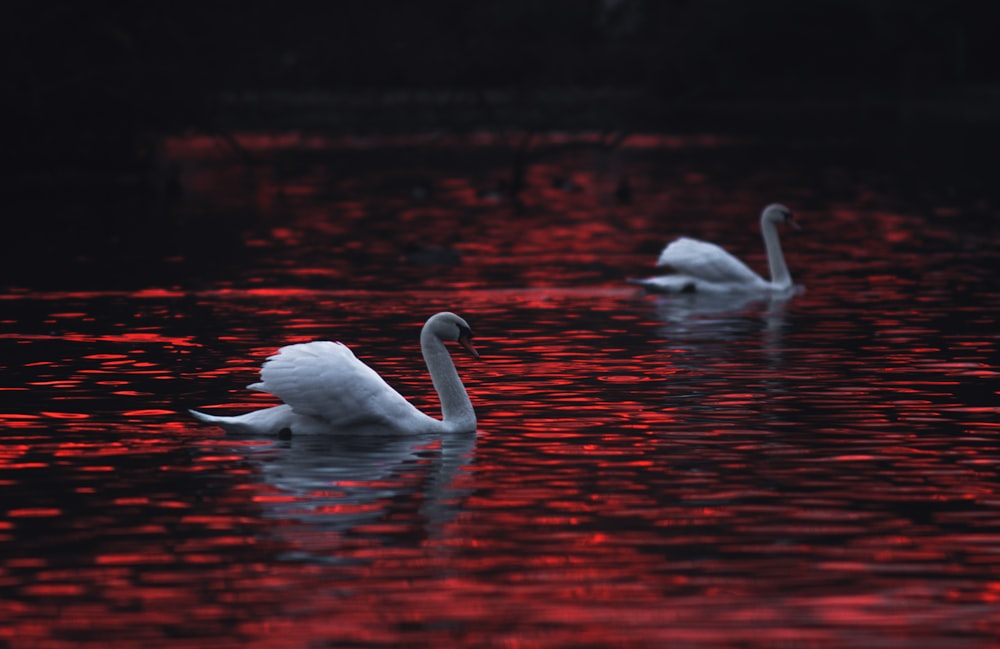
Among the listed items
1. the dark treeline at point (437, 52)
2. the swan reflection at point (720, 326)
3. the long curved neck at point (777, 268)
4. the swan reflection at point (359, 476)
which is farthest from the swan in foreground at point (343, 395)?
the dark treeline at point (437, 52)

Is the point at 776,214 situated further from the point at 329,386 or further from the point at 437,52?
the point at 437,52

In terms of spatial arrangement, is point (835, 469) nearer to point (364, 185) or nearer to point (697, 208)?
point (697, 208)

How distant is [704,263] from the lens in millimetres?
28297

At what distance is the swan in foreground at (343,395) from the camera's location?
1546 cm

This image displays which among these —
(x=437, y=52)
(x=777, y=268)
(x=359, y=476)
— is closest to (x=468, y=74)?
(x=437, y=52)

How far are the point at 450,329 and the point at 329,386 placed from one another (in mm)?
1422

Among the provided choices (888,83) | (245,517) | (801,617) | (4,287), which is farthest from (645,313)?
(888,83)

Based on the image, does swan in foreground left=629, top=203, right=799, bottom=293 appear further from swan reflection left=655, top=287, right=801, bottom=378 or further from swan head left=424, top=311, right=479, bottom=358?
swan head left=424, top=311, right=479, bottom=358

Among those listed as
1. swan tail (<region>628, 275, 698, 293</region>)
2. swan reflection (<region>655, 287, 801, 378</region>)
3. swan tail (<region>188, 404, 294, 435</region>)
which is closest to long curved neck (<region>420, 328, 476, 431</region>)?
swan tail (<region>188, 404, 294, 435</region>)

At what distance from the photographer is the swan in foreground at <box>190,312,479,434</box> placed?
15461 mm

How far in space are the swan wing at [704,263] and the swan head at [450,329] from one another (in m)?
11.9

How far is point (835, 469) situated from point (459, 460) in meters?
2.74

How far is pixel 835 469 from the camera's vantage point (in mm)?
14680

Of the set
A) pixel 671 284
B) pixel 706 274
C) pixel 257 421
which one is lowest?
pixel 257 421
